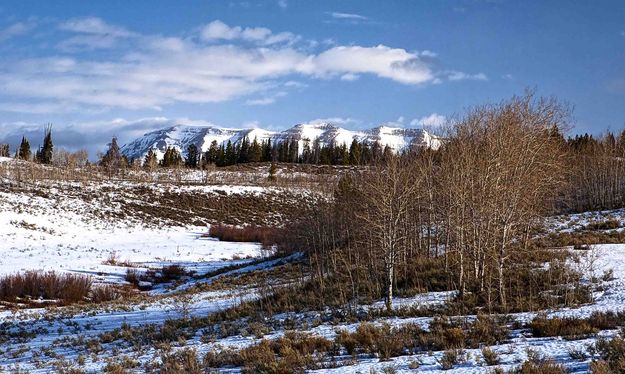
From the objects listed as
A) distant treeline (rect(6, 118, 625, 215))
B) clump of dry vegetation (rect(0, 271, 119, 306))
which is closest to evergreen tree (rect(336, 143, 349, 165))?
distant treeline (rect(6, 118, 625, 215))

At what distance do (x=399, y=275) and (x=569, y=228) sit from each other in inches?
561

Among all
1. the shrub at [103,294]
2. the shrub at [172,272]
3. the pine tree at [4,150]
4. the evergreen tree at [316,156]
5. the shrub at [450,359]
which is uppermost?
the evergreen tree at [316,156]

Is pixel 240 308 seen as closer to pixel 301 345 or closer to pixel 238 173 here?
pixel 301 345

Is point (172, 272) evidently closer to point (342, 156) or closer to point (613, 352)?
point (613, 352)

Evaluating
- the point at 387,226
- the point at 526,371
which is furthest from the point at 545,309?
the point at 526,371

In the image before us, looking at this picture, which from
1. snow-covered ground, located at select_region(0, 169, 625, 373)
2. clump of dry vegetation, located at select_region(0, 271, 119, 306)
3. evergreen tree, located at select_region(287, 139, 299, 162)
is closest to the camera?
snow-covered ground, located at select_region(0, 169, 625, 373)

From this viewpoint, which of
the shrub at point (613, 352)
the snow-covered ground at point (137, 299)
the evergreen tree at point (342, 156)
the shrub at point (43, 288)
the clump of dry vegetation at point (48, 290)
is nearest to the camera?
the shrub at point (613, 352)

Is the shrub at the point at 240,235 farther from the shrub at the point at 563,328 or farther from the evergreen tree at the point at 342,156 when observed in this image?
the evergreen tree at the point at 342,156

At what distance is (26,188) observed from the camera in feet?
174

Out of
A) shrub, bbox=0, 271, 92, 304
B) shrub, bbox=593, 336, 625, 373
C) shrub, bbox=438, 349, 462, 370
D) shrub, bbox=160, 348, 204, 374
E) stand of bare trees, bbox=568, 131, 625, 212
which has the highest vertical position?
stand of bare trees, bbox=568, 131, 625, 212

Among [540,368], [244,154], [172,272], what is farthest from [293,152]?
[540,368]

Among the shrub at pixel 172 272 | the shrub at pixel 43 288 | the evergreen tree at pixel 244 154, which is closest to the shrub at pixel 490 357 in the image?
the shrub at pixel 43 288

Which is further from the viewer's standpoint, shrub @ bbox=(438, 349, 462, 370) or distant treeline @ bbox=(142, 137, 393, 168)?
distant treeline @ bbox=(142, 137, 393, 168)

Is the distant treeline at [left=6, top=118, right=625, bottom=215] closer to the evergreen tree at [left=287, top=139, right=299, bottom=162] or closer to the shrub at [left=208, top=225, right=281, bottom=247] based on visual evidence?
the evergreen tree at [left=287, top=139, right=299, bottom=162]
